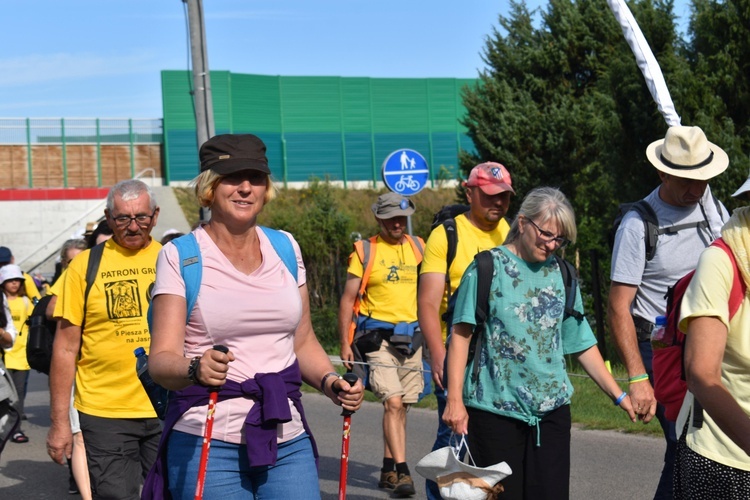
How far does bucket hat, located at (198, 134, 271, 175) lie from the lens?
144 inches

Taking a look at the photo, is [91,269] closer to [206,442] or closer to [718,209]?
[206,442]

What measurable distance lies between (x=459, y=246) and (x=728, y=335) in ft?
9.38

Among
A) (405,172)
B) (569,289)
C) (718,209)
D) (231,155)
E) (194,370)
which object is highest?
(405,172)

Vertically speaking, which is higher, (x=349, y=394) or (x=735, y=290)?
(x=735, y=290)

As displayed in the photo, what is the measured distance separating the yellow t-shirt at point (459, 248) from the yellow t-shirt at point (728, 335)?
8.99ft

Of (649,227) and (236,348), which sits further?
(649,227)

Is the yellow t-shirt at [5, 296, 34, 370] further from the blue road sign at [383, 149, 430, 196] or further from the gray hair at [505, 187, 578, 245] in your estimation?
the gray hair at [505, 187, 578, 245]

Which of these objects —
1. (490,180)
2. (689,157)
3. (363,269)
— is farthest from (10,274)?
(689,157)

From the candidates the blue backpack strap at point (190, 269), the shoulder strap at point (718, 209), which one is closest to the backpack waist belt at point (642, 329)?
the shoulder strap at point (718, 209)

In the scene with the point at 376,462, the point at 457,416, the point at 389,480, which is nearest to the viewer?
the point at 457,416

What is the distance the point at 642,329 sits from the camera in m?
5.42

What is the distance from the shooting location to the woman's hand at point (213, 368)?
10.7ft

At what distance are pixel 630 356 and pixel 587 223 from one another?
554 inches

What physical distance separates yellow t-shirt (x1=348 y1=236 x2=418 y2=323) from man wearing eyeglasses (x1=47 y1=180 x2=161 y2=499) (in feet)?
10.2
